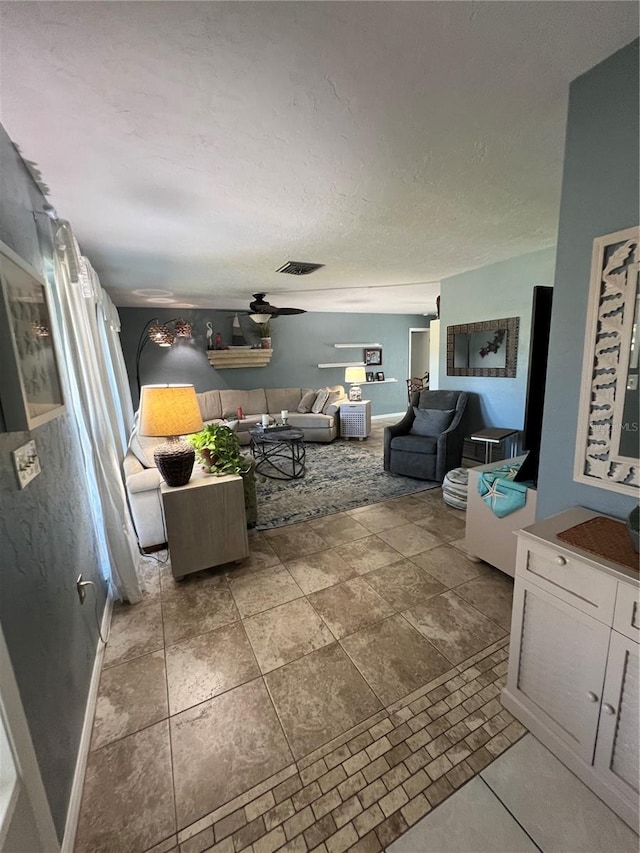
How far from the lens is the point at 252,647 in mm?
1808

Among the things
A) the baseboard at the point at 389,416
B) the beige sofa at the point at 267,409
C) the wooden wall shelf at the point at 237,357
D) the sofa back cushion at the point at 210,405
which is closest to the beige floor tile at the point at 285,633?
the beige sofa at the point at 267,409

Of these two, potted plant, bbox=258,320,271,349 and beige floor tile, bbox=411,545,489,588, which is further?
potted plant, bbox=258,320,271,349

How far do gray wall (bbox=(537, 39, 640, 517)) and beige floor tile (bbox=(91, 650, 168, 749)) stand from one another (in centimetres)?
201

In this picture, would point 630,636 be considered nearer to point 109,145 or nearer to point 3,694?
point 3,694

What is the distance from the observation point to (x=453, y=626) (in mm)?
1896

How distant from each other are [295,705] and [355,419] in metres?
4.71

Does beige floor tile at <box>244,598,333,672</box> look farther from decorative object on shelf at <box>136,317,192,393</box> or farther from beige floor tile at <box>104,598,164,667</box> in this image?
decorative object on shelf at <box>136,317,192,393</box>

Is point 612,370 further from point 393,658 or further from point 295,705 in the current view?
point 295,705

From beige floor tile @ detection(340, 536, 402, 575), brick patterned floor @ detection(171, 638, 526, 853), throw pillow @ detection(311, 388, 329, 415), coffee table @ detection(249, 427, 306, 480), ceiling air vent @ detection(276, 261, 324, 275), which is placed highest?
ceiling air vent @ detection(276, 261, 324, 275)

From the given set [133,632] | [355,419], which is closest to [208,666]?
[133,632]

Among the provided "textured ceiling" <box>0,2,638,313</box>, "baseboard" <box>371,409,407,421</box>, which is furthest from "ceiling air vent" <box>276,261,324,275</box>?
"baseboard" <box>371,409,407,421</box>

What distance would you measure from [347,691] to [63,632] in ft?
4.02

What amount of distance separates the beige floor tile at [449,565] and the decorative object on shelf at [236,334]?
528 cm

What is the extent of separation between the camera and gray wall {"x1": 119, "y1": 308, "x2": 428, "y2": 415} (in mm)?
5965
